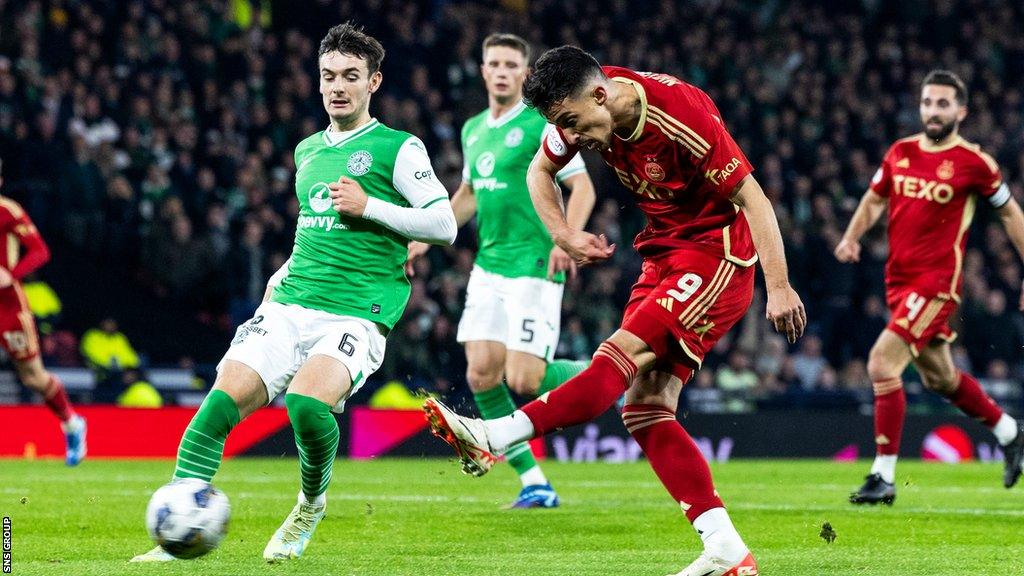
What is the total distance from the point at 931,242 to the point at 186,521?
6.10m

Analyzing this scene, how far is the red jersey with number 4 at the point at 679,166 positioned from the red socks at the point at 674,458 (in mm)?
626

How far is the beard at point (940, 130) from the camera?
31.4 ft

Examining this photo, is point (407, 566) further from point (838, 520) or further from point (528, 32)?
point (528, 32)

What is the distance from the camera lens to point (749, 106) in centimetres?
2128

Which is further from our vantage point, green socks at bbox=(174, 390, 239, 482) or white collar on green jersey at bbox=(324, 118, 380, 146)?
white collar on green jersey at bbox=(324, 118, 380, 146)

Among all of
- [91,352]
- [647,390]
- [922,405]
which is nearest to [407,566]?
[647,390]

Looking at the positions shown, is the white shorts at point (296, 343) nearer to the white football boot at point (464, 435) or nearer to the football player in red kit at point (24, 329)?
the white football boot at point (464, 435)

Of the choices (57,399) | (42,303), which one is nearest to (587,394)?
(57,399)

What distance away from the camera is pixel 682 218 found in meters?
5.72

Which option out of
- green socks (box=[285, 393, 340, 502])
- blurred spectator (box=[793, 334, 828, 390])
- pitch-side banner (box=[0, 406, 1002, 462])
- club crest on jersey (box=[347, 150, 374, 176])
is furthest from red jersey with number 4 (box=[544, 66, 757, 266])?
blurred spectator (box=[793, 334, 828, 390])

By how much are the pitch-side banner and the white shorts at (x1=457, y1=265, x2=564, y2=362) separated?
18.4ft

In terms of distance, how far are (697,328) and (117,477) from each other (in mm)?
6709

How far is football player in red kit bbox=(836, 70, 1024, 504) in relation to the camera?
9.55 meters

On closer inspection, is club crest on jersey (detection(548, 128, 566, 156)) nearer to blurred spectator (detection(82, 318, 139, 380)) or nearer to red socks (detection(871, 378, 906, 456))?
red socks (detection(871, 378, 906, 456))
